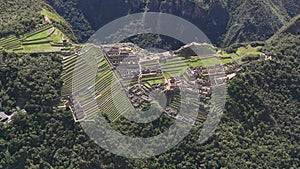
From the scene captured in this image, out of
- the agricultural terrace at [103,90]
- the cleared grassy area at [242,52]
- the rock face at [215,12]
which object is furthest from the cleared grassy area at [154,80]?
the rock face at [215,12]

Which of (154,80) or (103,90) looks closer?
(103,90)

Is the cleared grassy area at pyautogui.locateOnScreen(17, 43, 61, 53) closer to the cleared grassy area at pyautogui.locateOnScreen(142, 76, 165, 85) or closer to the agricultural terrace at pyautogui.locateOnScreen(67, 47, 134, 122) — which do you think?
the agricultural terrace at pyautogui.locateOnScreen(67, 47, 134, 122)

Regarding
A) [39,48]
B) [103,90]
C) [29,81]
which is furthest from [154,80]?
[39,48]

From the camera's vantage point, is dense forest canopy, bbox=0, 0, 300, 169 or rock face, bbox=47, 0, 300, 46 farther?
rock face, bbox=47, 0, 300, 46

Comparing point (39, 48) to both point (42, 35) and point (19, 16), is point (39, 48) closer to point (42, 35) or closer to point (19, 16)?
point (42, 35)

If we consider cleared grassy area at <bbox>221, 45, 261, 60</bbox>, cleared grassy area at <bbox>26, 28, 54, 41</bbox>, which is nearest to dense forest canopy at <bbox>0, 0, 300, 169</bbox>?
cleared grassy area at <bbox>26, 28, 54, 41</bbox>

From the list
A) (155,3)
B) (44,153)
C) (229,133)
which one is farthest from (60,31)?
(155,3)

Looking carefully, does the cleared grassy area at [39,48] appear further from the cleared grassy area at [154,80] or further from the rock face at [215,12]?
the rock face at [215,12]

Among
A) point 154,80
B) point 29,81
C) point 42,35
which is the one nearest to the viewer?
point 29,81

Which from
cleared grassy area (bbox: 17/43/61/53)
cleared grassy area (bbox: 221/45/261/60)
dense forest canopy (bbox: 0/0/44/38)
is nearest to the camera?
cleared grassy area (bbox: 17/43/61/53)
